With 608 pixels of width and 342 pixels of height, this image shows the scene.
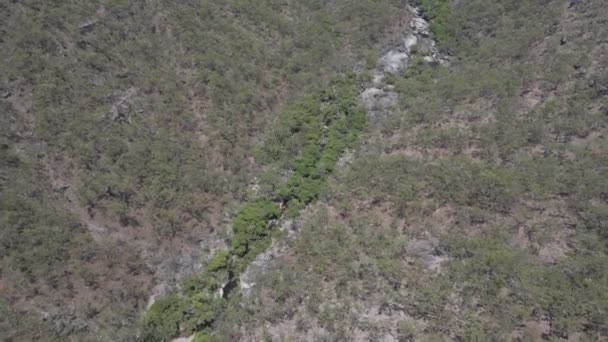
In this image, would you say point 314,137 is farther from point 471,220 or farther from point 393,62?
point 471,220

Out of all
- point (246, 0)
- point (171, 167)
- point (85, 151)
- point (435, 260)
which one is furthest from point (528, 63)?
point (85, 151)

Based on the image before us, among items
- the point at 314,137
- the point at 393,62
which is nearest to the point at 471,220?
the point at 314,137

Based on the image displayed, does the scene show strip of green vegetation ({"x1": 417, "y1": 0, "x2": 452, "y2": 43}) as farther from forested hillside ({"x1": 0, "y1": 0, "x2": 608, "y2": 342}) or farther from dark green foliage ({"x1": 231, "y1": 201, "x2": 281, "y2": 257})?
dark green foliage ({"x1": 231, "y1": 201, "x2": 281, "y2": 257})

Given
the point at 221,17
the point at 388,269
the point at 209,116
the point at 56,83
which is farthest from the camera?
the point at 221,17

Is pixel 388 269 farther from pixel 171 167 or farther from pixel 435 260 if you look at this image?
pixel 171 167

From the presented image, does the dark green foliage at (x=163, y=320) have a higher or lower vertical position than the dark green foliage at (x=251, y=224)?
lower

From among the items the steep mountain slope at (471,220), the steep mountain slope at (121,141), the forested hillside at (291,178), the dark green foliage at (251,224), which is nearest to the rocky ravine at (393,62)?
the forested hillside at (291,178)

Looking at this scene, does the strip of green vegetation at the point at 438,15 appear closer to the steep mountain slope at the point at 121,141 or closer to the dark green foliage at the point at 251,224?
the steep mountain slope at the point at 121,141
